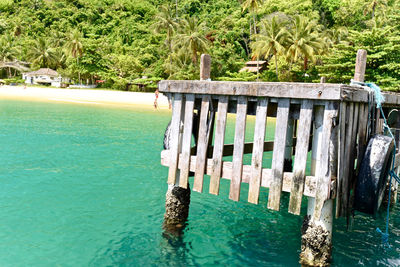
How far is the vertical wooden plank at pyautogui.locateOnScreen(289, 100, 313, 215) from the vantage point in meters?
5.09

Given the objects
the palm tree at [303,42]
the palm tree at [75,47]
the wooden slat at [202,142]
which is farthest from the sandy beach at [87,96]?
the wooden slat at [202,142]

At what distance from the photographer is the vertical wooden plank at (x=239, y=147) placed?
575cm

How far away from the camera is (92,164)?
1427 centimetres

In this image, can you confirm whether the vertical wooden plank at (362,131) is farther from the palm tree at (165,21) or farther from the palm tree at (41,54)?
the palm tree at (41,54)

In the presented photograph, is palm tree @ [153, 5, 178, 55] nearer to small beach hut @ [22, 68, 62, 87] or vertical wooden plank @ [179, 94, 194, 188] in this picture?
small beach hut @ [22, 68, 62, 87]

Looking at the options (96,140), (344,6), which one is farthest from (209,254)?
(344,6)

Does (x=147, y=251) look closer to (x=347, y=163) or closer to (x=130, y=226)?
(x=130, y=226)

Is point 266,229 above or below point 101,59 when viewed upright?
below

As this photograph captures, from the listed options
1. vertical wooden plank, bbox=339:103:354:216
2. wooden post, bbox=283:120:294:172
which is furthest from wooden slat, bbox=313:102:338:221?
wooden post, bbox=283:120:294:172

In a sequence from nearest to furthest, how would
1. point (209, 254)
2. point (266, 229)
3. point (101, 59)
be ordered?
point (209, 254) < point (266, 229) < point (101, 59)

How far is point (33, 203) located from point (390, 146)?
8457 mm

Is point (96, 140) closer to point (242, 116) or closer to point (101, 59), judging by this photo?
point (242, 116)

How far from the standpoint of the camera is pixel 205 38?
51781mm

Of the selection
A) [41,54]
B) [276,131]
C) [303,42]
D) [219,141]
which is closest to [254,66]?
[303,42]
